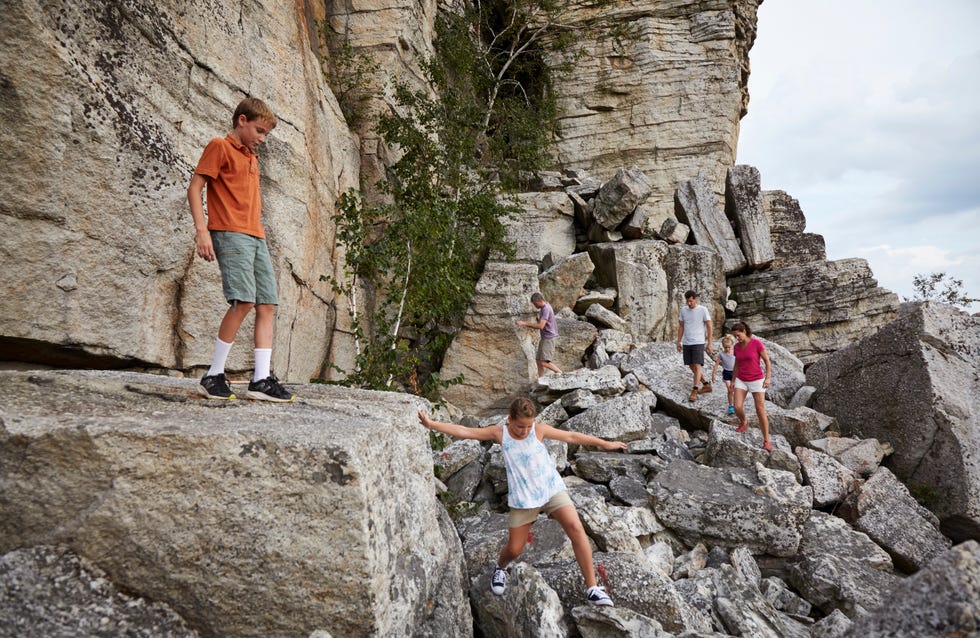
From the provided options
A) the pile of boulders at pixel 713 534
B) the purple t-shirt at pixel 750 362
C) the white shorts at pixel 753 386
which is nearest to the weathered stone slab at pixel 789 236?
the pile of boulders at pixel 713 534

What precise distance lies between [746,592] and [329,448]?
4.29 metres

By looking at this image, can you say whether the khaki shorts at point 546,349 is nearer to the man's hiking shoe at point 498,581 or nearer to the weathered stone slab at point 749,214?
the man's hiking shoe at point 498,581

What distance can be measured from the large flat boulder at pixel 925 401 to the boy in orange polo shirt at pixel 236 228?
363 inches

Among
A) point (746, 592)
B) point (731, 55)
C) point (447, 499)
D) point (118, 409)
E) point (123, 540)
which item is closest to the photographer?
point (123, 540)

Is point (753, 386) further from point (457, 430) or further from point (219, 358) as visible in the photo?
point (219, 358)

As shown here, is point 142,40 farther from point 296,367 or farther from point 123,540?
point 123,540

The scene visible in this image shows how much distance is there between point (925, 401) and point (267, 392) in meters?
9.42

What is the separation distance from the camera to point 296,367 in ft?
30.3

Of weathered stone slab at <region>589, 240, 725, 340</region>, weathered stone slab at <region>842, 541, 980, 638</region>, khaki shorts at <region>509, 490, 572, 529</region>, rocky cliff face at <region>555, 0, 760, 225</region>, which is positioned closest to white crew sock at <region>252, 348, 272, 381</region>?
khaki shorts at <region>509, 490, 572, 529</region>

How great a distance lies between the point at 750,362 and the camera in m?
9.22

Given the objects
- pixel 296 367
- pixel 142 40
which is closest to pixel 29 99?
pixel 142 40

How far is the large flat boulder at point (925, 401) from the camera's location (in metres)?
8.27

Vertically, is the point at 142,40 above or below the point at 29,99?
above

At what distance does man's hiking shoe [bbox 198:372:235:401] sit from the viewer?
4.22 meters
